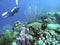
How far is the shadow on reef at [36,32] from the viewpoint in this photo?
9.29ft

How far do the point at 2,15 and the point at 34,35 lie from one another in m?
0.77

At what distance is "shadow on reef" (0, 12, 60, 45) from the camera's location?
283cm

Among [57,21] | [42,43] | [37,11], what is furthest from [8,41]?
[57,21]

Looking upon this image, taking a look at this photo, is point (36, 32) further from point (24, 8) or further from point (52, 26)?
point (24, 8)

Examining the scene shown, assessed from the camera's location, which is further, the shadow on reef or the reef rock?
the reef rock

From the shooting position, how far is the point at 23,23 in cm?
328

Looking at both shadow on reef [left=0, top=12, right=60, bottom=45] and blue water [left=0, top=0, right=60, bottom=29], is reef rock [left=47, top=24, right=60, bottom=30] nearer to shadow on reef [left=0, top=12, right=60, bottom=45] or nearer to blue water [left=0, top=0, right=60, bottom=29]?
shadow on reef [left=0, top=12, right=60, bottom=45]

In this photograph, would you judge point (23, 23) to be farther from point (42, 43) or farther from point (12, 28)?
point (42, 43)

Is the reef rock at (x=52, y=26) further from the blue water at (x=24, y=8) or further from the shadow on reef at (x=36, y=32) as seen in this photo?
the blue water at (x=24, y=8)

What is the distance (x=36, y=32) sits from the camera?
3.10m

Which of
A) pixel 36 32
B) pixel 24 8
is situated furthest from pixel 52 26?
pixel 24 8

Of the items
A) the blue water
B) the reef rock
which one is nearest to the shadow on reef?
the reef rock

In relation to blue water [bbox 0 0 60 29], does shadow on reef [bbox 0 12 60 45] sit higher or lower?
lower

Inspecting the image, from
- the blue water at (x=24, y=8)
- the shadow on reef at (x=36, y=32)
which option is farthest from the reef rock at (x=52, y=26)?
the blue water at (x=24, y=8)
